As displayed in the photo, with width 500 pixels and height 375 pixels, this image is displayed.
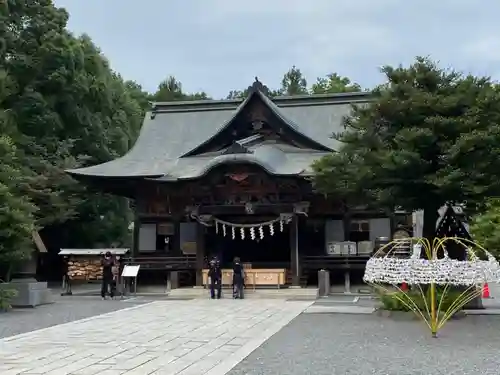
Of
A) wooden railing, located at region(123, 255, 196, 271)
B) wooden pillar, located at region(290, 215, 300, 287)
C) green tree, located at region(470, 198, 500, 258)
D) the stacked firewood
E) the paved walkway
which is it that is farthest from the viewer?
green tree, located at region(470, 198, 500, 258)

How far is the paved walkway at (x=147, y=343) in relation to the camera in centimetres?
724

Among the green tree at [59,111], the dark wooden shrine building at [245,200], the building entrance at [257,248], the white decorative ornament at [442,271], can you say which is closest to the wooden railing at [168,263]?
the dark wooden shrine building at [245,200]

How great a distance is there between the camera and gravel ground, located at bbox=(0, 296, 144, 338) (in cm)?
1150

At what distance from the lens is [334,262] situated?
65.9 ft

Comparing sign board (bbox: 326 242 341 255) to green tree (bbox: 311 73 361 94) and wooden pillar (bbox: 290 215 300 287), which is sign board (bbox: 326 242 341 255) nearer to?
wooden pillar (bbox: 290 215 300 287)

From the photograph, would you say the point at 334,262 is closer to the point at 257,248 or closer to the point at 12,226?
the point at 257,248

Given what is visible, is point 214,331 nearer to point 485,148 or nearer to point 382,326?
point 382,326

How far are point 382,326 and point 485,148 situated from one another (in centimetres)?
436

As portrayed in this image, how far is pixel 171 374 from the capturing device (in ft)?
22.4

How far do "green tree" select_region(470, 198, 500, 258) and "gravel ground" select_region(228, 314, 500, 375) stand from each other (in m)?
13.4

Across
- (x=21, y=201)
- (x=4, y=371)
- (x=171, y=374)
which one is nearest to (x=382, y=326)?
(x=171, y=374)

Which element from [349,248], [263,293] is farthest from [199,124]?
[263,293]

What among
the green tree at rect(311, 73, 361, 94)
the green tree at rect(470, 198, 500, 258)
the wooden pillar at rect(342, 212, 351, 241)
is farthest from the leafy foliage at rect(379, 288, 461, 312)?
the green tree at rect(311, 73, 361, 94)

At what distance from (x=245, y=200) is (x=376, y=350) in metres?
12.2
